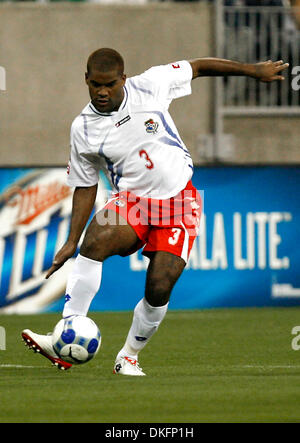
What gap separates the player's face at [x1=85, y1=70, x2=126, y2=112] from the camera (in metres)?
7.86

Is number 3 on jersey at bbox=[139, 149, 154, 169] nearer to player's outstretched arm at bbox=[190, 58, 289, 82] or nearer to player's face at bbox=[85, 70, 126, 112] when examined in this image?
player's face at bbox=[85, 70, 126, 112]

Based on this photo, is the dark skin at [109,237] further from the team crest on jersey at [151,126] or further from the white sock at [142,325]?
the team crest on jersey at [151,126]

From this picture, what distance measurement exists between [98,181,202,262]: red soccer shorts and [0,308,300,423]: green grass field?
872 millimetres

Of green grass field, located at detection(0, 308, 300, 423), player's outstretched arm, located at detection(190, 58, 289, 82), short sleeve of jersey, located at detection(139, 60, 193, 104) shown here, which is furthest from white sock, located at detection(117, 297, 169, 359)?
player's outstretched arm, located at detection(190, 58, 289, 82)

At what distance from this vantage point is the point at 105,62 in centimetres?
787

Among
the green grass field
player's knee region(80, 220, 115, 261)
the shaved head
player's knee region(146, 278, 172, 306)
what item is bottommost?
the green grass field

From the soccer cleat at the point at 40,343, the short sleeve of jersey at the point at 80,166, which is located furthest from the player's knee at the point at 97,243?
the soccer cleat at the point at 40,343

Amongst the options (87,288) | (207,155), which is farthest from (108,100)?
(207,155)

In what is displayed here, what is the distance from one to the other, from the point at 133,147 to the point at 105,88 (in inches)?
18.6

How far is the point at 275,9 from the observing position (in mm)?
16594

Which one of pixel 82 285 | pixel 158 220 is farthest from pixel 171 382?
pixel 158 220

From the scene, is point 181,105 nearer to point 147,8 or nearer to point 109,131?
point 147,8

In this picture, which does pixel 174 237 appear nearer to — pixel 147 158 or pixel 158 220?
pixel 158 220
